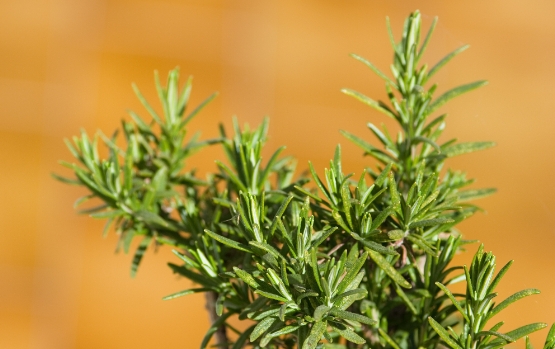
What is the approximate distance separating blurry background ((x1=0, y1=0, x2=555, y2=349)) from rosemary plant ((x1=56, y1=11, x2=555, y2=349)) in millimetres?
1194

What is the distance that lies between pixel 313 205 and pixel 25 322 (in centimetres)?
153

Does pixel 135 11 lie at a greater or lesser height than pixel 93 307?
greater

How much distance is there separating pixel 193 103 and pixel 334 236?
1.40m

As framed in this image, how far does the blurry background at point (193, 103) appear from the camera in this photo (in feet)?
5.70

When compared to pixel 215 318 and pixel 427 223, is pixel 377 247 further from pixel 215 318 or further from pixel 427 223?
pixel 215 318

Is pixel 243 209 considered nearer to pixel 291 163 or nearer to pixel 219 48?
pixel 291 163

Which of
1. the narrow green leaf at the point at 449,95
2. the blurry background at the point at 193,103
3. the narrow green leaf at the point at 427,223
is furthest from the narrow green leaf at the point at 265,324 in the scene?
the blurry background at the point at 193,103

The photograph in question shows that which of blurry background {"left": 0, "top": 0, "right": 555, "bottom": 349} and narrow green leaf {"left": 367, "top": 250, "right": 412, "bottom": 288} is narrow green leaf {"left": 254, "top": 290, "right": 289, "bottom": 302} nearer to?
narrow green leaf {"left": 367, "top": 250, "right": 412, "bottom": 288}

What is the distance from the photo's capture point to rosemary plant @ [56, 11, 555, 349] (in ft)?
1.28

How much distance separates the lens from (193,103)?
5.96 feet

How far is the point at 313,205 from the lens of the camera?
455mm

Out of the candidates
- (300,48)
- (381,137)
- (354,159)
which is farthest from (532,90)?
(381,137)

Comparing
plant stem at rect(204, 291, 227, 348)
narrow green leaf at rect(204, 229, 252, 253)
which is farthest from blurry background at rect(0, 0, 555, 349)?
narrow green leaf at rect(204, 229, 252, 253)

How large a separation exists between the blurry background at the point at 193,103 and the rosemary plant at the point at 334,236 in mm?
1194
